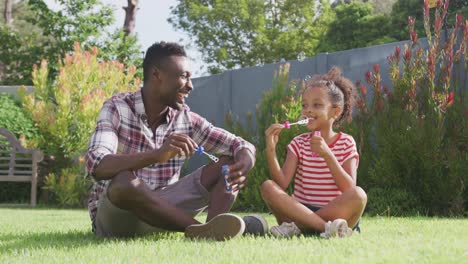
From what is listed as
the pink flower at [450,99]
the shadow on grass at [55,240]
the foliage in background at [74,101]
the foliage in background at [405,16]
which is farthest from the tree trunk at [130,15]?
the shadow on grass at [55,240]

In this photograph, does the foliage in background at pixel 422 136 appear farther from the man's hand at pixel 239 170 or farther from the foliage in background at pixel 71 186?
the foliage in background at pixel 71 186

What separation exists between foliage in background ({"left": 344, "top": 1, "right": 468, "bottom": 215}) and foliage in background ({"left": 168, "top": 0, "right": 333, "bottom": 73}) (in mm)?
23608

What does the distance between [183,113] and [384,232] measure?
5.04 ft

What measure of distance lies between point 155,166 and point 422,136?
357 cm

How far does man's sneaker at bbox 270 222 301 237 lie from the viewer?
394 cm

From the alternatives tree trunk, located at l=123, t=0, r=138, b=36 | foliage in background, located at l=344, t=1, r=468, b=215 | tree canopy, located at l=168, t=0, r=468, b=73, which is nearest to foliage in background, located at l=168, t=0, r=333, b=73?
tree canopy, located at l=168, t=0, r=468, b=73

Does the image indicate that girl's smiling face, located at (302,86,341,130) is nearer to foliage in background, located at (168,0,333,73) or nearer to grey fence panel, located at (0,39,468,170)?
grey fence panel, located at (0,39,468,170)

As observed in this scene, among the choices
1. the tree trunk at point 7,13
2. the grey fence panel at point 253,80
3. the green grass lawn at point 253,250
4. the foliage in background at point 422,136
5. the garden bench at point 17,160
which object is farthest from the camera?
the tree trunk at point 7,13

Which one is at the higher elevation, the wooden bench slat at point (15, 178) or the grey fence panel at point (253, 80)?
the grey fence panel at point (253, 80)

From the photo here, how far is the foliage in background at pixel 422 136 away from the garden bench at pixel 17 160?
5.80 m

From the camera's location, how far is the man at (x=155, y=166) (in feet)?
12.3

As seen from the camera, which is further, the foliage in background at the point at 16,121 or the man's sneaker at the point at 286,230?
the foliage in background at the point at 16,121

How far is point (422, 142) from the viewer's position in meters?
6.82

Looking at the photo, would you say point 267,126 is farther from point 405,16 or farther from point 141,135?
point 405,16
